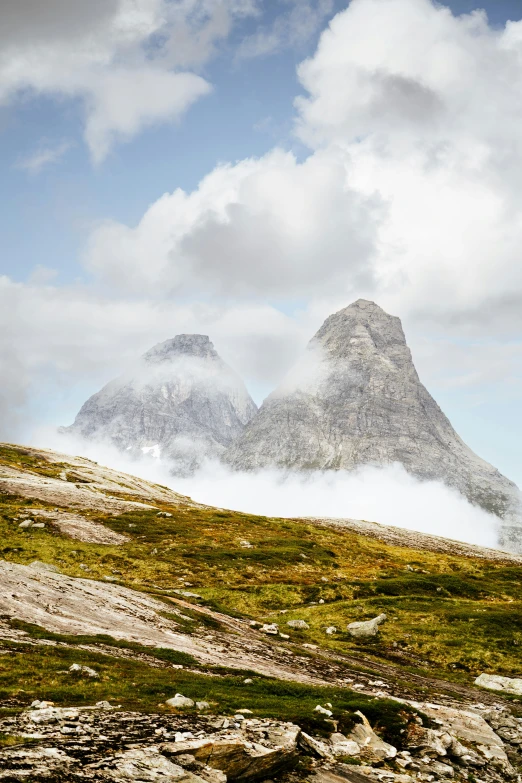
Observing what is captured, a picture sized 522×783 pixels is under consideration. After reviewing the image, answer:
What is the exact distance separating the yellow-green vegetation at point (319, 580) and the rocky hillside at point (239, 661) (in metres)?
0.32

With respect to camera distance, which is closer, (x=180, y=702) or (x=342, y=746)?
(x=342, y=746)

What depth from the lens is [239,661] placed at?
35.2 m

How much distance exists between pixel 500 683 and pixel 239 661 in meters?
20.3

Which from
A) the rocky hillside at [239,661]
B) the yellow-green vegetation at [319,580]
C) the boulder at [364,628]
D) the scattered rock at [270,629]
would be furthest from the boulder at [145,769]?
the boulder at [364,628]

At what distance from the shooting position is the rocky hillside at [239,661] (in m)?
15.9

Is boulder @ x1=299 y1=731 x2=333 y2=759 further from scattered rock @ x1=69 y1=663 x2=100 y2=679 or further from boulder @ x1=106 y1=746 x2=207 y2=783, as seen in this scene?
scattered rock @ x1=69 y1=663 x2=100 y2=679

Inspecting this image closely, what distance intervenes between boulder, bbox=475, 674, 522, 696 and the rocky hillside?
0.67 ft

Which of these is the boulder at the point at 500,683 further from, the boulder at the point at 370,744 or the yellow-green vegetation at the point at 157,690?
the boulder at the point at 370,744

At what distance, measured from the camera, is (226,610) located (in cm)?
5353

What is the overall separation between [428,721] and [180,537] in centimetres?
6850

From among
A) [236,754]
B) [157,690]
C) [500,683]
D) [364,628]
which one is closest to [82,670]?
[157,690]

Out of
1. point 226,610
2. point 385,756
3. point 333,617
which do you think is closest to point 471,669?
point 333,617

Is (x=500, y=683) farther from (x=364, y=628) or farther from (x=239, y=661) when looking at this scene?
(x=239, y=661)

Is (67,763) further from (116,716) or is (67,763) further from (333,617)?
(333,617)
